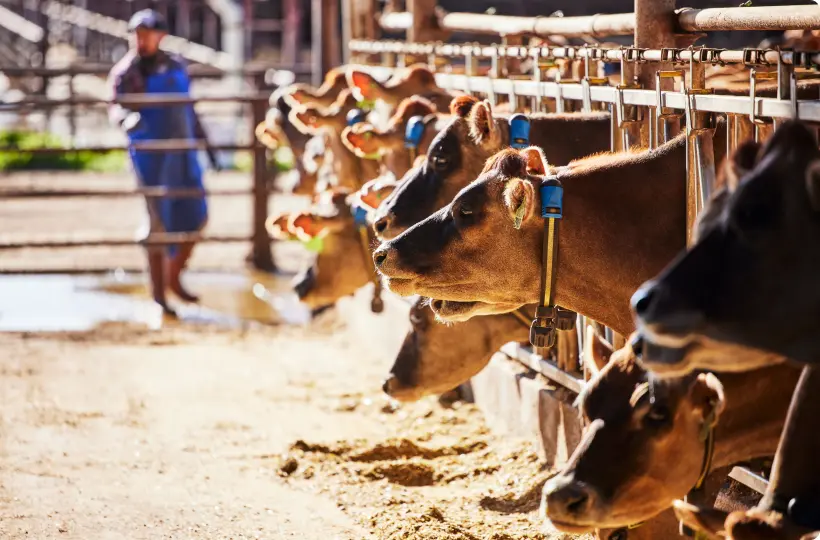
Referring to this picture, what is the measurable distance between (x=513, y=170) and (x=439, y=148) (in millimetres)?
1132

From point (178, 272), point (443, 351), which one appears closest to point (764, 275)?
point (443, 351)

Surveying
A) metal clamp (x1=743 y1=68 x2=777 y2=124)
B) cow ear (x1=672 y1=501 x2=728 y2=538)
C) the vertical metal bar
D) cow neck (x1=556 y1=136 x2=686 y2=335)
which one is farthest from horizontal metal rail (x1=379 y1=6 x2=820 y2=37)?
the vertical metal bar

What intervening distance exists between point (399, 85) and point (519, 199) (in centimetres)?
313

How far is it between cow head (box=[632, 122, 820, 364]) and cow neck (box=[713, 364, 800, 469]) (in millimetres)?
457

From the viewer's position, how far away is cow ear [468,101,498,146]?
4.66m

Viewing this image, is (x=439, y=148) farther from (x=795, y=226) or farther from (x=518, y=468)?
(x=795, y=226)

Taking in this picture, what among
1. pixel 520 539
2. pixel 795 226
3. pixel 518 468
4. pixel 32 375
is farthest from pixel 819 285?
pixel 32 375

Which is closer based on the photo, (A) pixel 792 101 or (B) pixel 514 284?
(A) pixel 792 101

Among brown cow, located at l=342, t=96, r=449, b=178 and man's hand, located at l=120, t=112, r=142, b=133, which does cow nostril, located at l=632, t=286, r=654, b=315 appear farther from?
man's hand, located at l=120, t=112, r=142, b=133

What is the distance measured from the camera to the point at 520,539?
4551 mm

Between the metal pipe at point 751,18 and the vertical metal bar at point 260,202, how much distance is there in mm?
6283

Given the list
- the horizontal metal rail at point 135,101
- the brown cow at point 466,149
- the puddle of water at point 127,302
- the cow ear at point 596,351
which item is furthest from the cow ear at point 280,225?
the cow ear at point 596,351

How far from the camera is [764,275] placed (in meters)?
2.67

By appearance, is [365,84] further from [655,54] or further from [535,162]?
[535,162]
